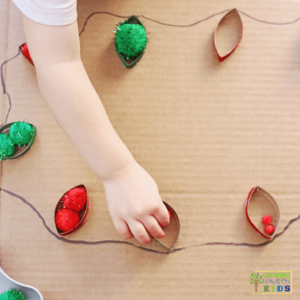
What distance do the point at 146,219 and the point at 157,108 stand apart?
0.16 m

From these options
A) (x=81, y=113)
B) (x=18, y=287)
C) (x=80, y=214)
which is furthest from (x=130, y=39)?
(x=18, y=287)

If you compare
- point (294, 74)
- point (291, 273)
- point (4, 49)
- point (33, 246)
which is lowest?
point (291, 273)

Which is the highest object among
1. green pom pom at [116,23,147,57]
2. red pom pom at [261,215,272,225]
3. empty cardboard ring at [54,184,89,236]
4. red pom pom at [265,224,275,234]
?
green pom pom at [116,23,147,57]

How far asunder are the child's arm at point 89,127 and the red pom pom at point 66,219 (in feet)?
0.21

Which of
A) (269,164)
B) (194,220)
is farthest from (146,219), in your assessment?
(269,164)

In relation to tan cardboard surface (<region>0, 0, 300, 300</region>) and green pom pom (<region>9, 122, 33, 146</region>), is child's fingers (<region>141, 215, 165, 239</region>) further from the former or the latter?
green pom pom (<region>9, 122, 33, 146</region>)

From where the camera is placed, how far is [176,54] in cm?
41

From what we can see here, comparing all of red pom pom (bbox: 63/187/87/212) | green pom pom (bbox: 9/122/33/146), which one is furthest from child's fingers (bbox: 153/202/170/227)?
green pom pom (bbox: 9/122/33/146)

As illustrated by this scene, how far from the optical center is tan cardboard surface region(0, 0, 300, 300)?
37 centimetres

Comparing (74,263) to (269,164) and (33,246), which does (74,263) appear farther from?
(269,164)

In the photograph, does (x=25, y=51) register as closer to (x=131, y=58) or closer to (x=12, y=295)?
(x=131, y=58)

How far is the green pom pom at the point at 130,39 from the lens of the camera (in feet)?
1.26

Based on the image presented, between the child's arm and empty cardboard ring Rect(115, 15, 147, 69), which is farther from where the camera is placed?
empty cardboard ring Rect(115, 15, 147, 69)

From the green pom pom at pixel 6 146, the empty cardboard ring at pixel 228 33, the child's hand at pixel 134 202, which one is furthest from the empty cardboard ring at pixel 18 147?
the empty cardboard ring at pixel 228 33
